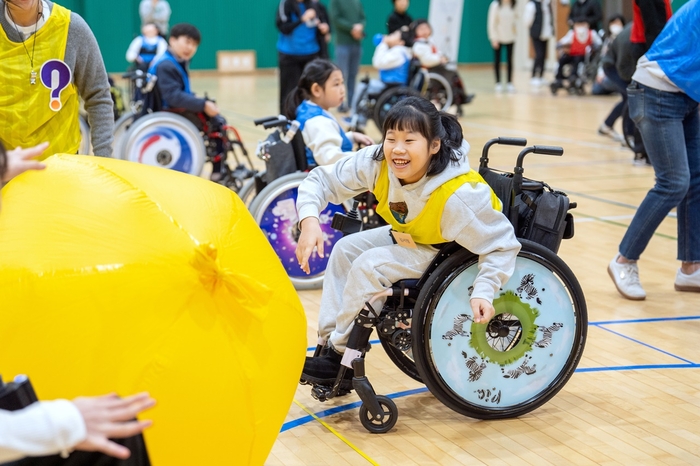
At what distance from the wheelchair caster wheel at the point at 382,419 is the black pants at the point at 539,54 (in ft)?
45.9

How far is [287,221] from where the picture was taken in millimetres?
4562

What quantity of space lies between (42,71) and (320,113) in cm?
177

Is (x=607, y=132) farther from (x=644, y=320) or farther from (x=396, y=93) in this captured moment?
(x=644, y=320)

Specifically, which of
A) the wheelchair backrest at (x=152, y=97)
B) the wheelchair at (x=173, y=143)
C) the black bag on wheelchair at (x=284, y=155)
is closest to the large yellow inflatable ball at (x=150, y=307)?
the black bag on wheelchair at (x=284, y=155)

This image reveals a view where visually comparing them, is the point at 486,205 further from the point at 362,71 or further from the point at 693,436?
the point at 362,71

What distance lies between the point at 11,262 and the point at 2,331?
165 millimetres

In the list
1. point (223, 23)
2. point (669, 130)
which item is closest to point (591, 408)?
point (669, 130)

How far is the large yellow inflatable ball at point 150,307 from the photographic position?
1.98 metres

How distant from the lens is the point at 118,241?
211cm

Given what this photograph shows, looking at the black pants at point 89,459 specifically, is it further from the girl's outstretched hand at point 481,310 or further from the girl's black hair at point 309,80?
the girl's black hair at point 309,80

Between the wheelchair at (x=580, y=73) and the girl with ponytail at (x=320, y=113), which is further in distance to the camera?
the wheelchair at (x=580, y=73)

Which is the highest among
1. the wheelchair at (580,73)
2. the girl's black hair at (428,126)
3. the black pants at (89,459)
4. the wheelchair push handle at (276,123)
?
the girl's black hair at (428,126)

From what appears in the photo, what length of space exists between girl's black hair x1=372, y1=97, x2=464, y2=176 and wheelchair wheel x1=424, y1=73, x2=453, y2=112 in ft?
25.1

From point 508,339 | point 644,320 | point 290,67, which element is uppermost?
point 508,339
